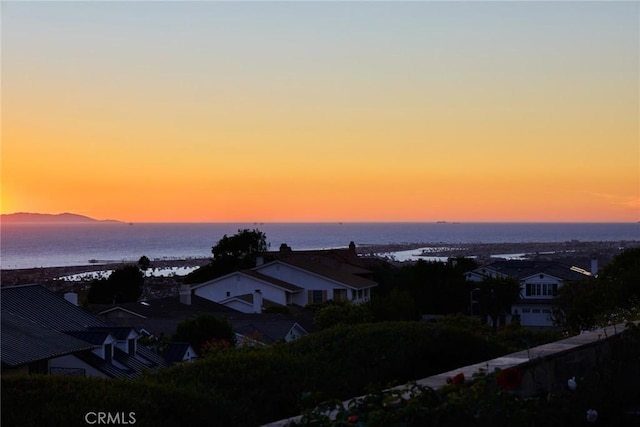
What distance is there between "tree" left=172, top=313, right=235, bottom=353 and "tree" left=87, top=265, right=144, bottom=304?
29796 millimetres

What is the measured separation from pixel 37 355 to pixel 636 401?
14.2 metres

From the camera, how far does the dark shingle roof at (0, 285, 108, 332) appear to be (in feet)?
80.8

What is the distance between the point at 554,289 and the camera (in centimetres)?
5731

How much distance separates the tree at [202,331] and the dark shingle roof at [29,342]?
30.0 feet

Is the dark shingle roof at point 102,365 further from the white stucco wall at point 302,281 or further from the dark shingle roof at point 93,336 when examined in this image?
the white stucco wall at point 302,281

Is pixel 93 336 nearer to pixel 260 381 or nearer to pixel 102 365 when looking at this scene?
pixel 102 365

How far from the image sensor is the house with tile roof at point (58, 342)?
19297 mm

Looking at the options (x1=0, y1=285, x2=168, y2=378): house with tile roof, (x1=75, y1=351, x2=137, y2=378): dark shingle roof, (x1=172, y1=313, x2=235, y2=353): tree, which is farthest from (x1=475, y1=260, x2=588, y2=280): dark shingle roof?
(x1=75, y1=351, x2=137, y2=378): dark shingle roof

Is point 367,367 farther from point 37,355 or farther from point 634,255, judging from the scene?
point 634,255

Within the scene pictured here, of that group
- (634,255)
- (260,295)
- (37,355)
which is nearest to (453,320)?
(634,255)

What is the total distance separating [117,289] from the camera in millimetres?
62281

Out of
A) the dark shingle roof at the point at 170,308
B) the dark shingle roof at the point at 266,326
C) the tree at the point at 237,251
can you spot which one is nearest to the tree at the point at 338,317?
the dark shingle roof at the point at 266,326

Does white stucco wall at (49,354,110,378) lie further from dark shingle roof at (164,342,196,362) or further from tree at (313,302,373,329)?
tree at (313,302,373,329)
